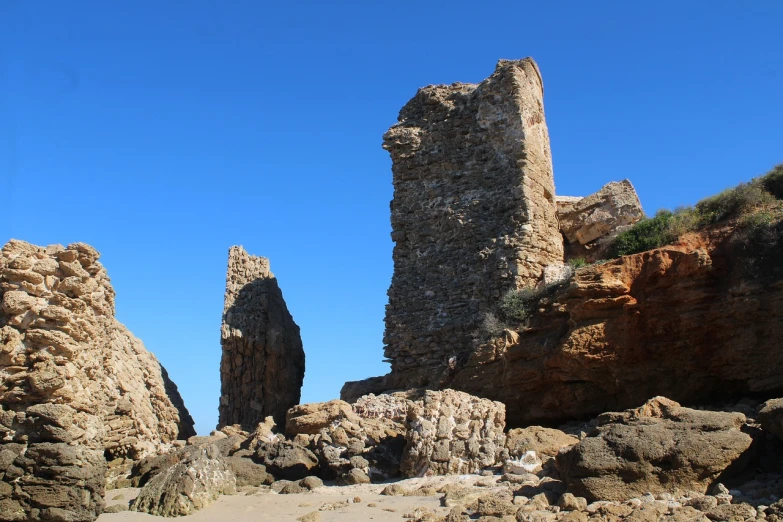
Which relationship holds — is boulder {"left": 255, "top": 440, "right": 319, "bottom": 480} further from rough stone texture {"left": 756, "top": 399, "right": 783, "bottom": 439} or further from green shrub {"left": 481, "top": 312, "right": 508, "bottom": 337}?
rough stone texture {"left": 756, "top": 399, "right": 783, "bottom": 439}

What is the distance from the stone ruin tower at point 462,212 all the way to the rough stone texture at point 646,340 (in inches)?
54.2

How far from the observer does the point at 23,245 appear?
912 cm

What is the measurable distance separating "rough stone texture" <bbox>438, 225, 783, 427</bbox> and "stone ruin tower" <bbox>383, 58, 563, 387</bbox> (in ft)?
4.52

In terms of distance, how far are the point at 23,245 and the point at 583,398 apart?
24.2 ft

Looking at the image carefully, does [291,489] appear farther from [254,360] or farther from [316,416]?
[254,360]

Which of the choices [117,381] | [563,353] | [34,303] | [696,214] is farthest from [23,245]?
[696,214]

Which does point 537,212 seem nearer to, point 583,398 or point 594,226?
point 594,226

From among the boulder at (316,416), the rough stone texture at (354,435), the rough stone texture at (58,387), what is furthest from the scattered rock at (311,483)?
the rough stone texture at (58,387)

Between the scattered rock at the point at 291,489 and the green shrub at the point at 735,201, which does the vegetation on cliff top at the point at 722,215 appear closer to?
the green shrub at the point at 735,201

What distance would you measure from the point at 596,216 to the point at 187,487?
924 cm

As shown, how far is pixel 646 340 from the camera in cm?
1037

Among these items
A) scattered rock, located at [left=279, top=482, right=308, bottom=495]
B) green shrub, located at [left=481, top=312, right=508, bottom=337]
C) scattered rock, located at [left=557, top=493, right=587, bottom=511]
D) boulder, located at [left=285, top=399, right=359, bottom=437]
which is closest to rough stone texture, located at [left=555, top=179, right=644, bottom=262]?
green shrub, located at [left=481, top=312, right=508, bottom=337]

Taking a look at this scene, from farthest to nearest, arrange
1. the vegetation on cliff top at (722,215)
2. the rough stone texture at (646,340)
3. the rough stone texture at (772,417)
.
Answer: the vegetation on cliff top at (722,215) < the rough stone texture at (646,340) < the rough stone texture at (772,417)

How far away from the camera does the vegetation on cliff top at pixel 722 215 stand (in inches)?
405
